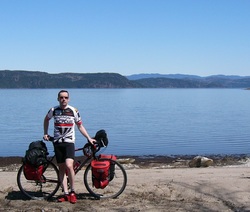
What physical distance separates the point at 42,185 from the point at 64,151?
135cm

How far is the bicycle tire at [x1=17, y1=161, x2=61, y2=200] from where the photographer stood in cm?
726

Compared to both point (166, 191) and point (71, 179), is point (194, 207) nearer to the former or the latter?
point (166, 191)

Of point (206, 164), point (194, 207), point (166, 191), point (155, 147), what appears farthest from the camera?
point (155, 147)

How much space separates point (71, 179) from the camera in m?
7.01

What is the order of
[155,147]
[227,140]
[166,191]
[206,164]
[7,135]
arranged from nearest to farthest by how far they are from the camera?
[166,191]
[206,164]
[155,147]
[227,140]
[7,135]

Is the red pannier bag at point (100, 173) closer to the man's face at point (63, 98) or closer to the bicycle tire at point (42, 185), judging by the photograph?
the bicycle tire at point (42, 185)

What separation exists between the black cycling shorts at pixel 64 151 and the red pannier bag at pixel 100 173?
490mm

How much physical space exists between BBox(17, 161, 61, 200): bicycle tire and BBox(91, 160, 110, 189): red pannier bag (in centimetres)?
60

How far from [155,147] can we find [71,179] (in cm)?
1886

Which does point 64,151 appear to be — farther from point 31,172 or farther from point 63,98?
point 63,98

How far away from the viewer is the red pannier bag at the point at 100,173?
7.18 m

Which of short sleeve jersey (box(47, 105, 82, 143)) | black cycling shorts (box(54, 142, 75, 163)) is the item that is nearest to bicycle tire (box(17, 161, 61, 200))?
black cycling shorts (box(54, 142, 75, 163))

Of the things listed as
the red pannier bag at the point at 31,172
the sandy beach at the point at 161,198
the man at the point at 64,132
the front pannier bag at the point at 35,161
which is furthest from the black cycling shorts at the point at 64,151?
the sandy beach at the point at 161,198

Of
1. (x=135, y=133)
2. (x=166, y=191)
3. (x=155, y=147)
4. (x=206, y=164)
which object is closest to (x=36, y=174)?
(x=166, y=191)
